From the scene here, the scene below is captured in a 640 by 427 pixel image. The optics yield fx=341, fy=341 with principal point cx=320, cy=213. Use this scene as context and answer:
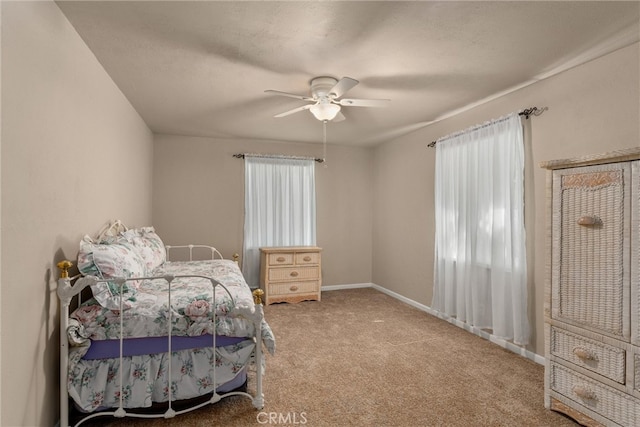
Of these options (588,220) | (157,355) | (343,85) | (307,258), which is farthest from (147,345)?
(307,258)

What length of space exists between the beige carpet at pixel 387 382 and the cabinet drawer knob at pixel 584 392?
209 millimetres

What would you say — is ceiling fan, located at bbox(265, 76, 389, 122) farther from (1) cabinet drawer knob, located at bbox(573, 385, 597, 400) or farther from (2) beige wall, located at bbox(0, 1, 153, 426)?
(1) cabinet drawer knob, located at bbox(573, 385, 597, 400)

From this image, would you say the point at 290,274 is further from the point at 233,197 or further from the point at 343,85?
the point at 343,85

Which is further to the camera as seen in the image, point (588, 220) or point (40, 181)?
point (588, 220)

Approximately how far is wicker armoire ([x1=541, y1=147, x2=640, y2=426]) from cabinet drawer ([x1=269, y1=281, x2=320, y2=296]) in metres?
3.05

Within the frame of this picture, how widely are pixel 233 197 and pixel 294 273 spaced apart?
1443 mm

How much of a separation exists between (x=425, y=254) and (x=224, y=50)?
3260 mm

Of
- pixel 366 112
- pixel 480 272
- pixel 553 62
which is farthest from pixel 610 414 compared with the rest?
pixel 366 112

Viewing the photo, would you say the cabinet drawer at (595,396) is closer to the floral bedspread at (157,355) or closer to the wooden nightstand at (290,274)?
the floral bedspread at (157,355)

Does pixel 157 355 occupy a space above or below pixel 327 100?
below

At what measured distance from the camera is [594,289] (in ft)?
6.27

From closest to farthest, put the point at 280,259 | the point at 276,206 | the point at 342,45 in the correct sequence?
the point at 342,45, the point at 280,259, the point at 276,206

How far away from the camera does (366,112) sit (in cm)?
366

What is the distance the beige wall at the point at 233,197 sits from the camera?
4.76 metres
